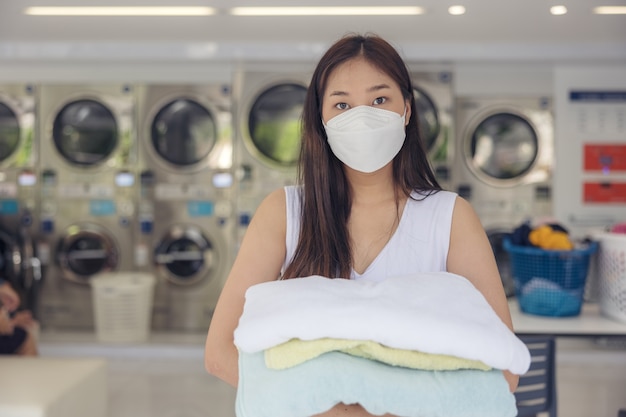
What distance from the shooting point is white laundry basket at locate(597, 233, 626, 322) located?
2873mm

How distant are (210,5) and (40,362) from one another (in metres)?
2.30

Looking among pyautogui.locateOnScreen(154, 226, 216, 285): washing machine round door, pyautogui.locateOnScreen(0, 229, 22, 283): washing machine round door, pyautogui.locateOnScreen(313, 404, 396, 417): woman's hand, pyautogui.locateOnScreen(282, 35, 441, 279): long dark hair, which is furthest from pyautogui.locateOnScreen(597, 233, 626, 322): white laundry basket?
pyautogui.locateOnScreen(0, 229, 22, 283): washing machine round door

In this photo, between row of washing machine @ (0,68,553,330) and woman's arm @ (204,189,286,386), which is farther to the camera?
row of washing machine @ (0,68,553,330)

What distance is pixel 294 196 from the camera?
55.6 inches

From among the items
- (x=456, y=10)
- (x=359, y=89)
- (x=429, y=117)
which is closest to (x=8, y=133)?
(x=429, y=117)

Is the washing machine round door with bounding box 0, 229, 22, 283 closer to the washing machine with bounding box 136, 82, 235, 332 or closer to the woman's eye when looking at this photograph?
the washing machine with bounding box 136, 82, 235, 332

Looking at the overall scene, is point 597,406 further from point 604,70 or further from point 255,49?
point 255,49

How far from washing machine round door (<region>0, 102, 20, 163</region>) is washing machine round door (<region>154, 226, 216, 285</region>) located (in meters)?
1.46

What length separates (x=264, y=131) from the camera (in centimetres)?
561

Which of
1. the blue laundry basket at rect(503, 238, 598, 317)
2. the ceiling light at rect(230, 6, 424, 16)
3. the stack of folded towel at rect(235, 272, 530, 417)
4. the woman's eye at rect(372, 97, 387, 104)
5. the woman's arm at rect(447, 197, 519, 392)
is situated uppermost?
the ceiling light at rect(230, 6, 424, 16)

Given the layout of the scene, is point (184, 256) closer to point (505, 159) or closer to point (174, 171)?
point (174, 171)

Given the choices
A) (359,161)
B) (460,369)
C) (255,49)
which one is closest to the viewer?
(460,369)

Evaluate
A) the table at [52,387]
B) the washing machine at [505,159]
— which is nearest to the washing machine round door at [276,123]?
the washing machine at [505,159]

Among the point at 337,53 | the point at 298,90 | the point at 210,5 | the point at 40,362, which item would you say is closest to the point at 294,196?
the point at 337,53
